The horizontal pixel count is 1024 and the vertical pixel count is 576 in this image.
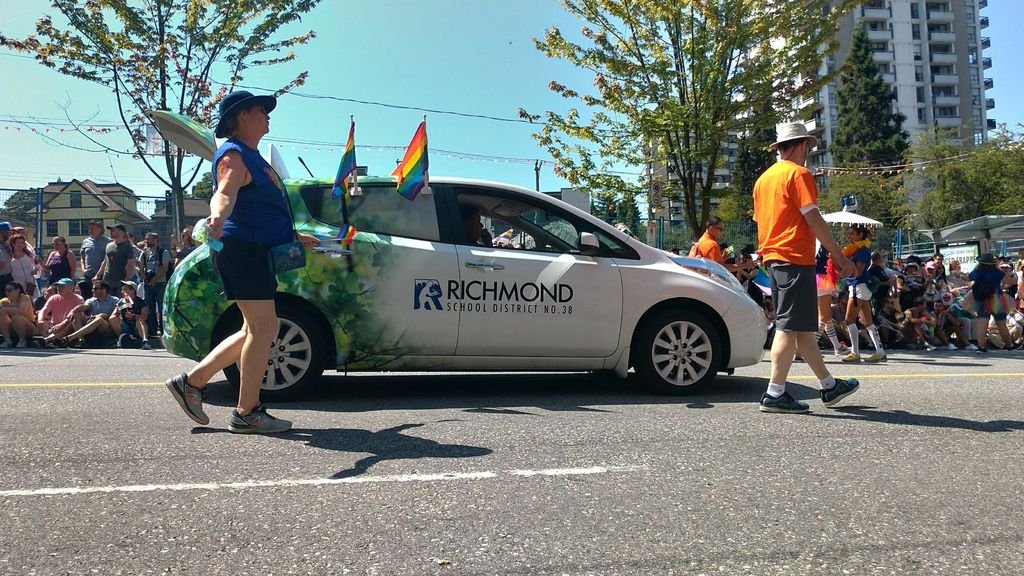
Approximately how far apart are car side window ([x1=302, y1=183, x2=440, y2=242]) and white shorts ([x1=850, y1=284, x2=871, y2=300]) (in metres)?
6.05

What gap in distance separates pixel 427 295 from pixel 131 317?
25.3 feet

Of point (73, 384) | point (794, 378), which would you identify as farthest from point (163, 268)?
point (794, 378)

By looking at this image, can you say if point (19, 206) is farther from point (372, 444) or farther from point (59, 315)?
point (372, 444)

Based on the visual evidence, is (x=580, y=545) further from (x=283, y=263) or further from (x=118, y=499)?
(x=283, y=263)

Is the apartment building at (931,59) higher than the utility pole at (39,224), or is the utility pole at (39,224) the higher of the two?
the apartment building at (931,59)

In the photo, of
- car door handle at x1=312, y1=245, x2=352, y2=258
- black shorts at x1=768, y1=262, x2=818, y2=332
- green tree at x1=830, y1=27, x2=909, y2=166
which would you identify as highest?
green tree at x1=830, y1=27, x2=909, y2=166

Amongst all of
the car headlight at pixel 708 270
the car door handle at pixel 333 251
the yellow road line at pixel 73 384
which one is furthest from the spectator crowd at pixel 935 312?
the yellow road line at pixel 73 384

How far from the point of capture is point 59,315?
38.3 feet

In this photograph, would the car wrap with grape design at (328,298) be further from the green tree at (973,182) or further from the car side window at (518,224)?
the green tree at (973,182)

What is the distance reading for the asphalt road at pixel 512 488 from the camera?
264cm

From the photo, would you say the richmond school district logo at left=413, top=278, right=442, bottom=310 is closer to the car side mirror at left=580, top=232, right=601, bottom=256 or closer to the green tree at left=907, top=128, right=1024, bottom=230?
the car side mirror at left=580, top=232, right=601, bottom=256

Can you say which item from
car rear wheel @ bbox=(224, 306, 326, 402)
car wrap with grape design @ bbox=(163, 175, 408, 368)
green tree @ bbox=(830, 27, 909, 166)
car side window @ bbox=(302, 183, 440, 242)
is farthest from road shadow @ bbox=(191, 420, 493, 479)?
green tree @ bbox=(830, 27, 909, 166)

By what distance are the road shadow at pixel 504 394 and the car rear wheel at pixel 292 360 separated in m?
0.11

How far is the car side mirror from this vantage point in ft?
19.2
